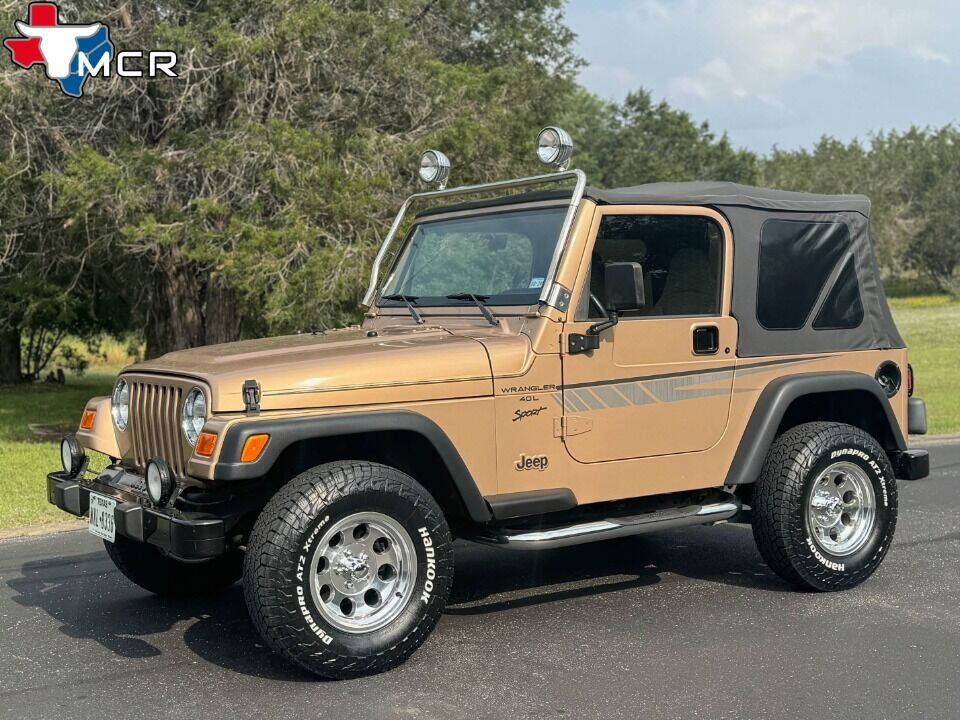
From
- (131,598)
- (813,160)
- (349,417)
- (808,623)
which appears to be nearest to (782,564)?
(808,623)

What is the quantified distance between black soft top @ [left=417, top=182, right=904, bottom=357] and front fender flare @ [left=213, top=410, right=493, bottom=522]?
61.0 inches

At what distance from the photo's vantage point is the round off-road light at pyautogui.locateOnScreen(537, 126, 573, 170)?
241 inches

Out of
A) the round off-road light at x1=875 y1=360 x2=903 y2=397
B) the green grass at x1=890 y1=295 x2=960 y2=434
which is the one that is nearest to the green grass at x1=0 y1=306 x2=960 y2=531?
the green grass at x1=890 y1=295 x2=960 y2=434

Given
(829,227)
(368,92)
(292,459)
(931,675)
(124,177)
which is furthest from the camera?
(368,92)

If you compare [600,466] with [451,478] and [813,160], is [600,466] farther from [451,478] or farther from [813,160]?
[813,160]

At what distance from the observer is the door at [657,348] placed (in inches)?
225

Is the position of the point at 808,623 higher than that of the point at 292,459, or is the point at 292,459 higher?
the point at 292,459

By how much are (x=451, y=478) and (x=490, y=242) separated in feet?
4.93

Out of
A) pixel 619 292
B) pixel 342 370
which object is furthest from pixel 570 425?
pixel 342 370

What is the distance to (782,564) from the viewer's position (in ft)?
→ 20.4

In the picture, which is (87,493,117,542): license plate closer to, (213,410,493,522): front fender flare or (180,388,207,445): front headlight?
(180,388,207,445): front headlight

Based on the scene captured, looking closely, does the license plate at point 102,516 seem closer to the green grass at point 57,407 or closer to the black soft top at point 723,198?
the black soft top at point 723,198

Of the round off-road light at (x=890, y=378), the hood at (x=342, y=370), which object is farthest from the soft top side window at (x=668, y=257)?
the round off-road light at (x=890, y=378)

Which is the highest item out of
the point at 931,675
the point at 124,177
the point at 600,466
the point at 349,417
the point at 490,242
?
the point at 124,177
